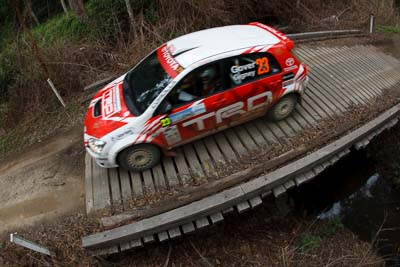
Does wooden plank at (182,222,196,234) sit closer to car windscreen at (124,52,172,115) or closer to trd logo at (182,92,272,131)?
trd logo at (182,92,272,131)

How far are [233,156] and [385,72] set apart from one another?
216 inches

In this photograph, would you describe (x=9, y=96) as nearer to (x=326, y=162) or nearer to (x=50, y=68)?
(x=50, y=68)

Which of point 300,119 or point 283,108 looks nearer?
point 283,108

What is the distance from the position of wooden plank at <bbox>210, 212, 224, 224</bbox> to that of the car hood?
2167 millimetres

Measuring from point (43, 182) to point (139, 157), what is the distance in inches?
88.4

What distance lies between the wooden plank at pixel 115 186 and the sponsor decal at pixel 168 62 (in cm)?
223

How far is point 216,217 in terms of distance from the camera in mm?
5195

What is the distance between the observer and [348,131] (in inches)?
246

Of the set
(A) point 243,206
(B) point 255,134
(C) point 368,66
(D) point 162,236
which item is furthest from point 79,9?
(C) point 368,66

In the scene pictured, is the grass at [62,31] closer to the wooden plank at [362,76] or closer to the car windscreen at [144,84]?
the car windscreen at [144,84]

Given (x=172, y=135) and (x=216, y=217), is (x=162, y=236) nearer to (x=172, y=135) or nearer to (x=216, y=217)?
(x=216, y=217)

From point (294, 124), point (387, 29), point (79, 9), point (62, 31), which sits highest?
point (79, 9)

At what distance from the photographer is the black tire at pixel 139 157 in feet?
17.4

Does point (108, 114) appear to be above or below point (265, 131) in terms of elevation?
above
